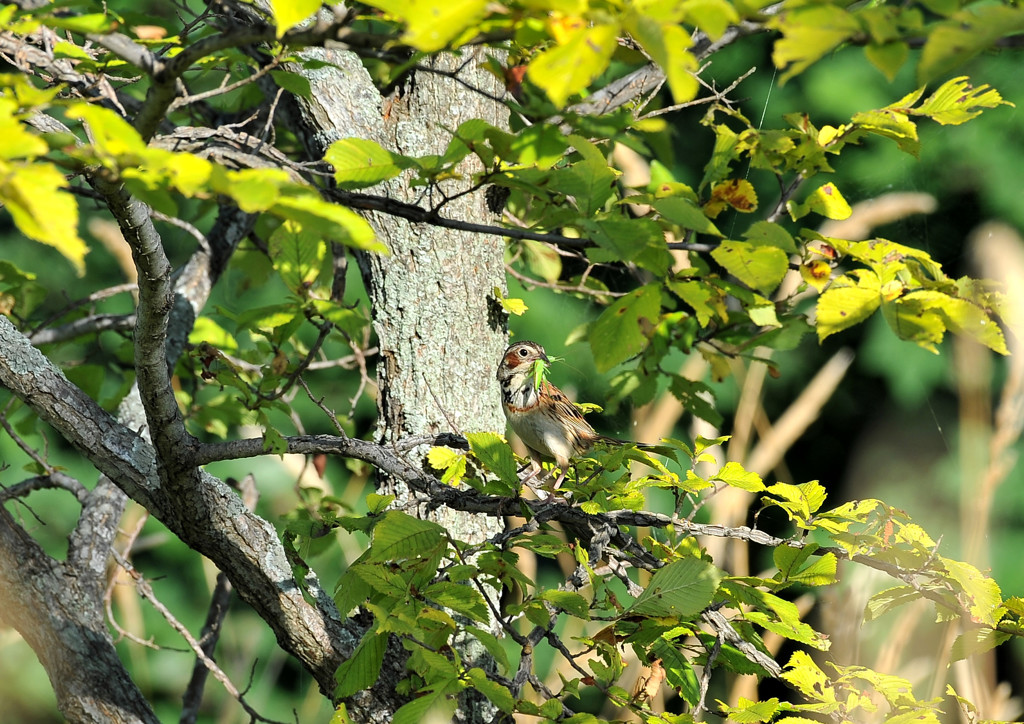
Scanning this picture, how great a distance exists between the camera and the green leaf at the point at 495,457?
4.71ft

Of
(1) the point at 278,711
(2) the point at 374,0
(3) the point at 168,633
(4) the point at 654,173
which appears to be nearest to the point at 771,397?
(1) the point at 278,711

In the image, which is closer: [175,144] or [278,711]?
[175,144]

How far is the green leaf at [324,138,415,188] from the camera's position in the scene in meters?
1.26

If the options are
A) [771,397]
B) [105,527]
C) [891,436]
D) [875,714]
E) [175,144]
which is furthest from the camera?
[771,397]

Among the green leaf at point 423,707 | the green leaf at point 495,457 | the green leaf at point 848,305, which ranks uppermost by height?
the green leaf at point 848,305

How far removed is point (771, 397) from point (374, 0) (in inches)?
186

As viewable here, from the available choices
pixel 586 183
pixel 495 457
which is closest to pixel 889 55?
pixel 586 183

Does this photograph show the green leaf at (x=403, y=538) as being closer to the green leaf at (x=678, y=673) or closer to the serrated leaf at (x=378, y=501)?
the serrated leaf at (x=378, y=501)

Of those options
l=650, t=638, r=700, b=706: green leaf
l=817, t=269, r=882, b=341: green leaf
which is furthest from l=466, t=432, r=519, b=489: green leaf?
l=817, t=269, r=882, b=341: green leaf

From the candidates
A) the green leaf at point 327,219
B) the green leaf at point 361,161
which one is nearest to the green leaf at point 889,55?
the green leaf at point 327,219

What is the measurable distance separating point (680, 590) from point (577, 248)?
0.65m

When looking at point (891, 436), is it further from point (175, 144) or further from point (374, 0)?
point (374, 0)

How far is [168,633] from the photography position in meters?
4.45

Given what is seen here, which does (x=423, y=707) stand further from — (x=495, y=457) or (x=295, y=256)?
(x=295, y=256)
